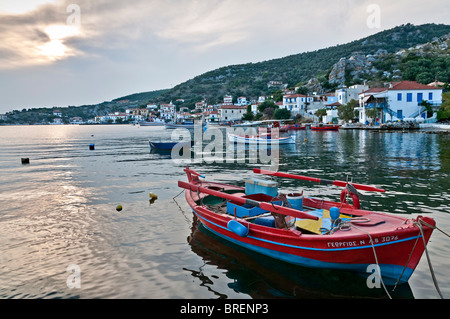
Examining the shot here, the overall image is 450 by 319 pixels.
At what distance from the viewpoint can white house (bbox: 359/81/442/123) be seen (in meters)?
65.5

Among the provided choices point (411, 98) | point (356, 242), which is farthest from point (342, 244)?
point (411, 98)

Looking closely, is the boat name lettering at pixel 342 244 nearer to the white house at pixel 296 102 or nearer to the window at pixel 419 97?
the window at pixel 419 97

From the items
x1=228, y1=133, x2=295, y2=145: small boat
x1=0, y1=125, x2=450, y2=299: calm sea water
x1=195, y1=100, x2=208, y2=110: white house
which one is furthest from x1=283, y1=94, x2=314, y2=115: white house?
x1=0, y1=125, x2=450, y2=299: calm sea water

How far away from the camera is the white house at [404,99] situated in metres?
65.5

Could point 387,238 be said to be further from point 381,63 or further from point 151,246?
point 381,63

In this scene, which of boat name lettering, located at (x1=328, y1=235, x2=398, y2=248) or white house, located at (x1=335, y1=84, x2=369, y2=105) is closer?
boat name lettering, located at (x1=328, y1=235, x2=398, y2=248)

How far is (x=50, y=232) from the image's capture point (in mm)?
12078

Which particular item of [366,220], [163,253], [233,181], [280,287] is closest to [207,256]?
[163,253]

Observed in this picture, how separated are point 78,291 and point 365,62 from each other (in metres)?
136

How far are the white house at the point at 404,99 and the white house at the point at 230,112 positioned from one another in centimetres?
8025

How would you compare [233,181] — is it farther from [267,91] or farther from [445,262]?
[267,91]

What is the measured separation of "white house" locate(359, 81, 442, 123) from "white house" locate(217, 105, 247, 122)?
80.2 metres

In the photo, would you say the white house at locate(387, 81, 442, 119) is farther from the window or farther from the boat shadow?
the boat shadow

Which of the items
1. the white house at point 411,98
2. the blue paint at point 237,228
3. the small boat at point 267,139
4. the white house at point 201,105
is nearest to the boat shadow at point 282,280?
the blue paint at point 237,228
